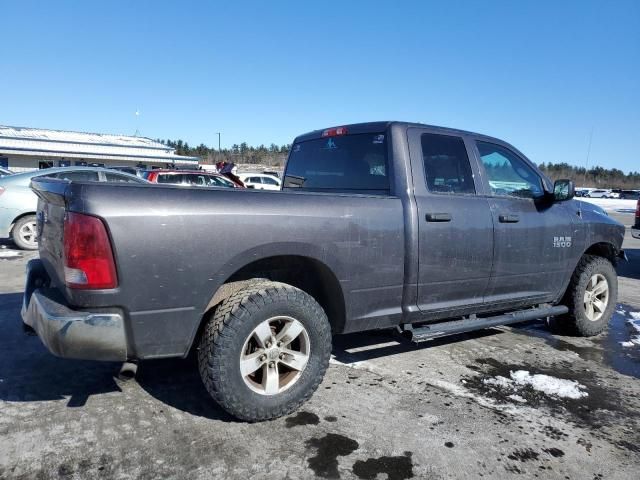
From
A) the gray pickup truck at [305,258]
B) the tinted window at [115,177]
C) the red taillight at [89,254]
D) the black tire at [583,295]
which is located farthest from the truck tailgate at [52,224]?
the tinted window at [115,177]

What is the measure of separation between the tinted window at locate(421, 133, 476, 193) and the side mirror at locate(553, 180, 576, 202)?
3.14 ft

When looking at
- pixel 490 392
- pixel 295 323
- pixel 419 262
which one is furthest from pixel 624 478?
pixel 295 323

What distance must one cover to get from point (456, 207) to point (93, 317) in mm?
2586

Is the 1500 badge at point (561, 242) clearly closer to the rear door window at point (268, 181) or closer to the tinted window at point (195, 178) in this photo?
the tinted window at point (195, 178)

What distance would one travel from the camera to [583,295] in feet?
15.3

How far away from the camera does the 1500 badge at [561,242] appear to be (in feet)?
14.0

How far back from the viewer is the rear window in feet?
12.0

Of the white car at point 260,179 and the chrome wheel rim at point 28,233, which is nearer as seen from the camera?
the chrome wheel rim at point 28,233

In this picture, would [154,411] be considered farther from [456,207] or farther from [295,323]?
[456,207]

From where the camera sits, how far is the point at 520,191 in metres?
4.20

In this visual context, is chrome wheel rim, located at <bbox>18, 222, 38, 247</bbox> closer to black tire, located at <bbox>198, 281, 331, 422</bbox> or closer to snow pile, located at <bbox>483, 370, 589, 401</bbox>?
black tire, located at <bbox>198, 281, 331, 422</bbox>

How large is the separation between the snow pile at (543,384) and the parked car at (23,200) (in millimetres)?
6571

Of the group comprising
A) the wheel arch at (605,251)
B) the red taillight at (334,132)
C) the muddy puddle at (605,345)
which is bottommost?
the muddy puddle at (605,345)

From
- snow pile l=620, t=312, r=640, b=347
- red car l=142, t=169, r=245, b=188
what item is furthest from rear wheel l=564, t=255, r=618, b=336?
red car l=142, t=169, r=245, b=188
